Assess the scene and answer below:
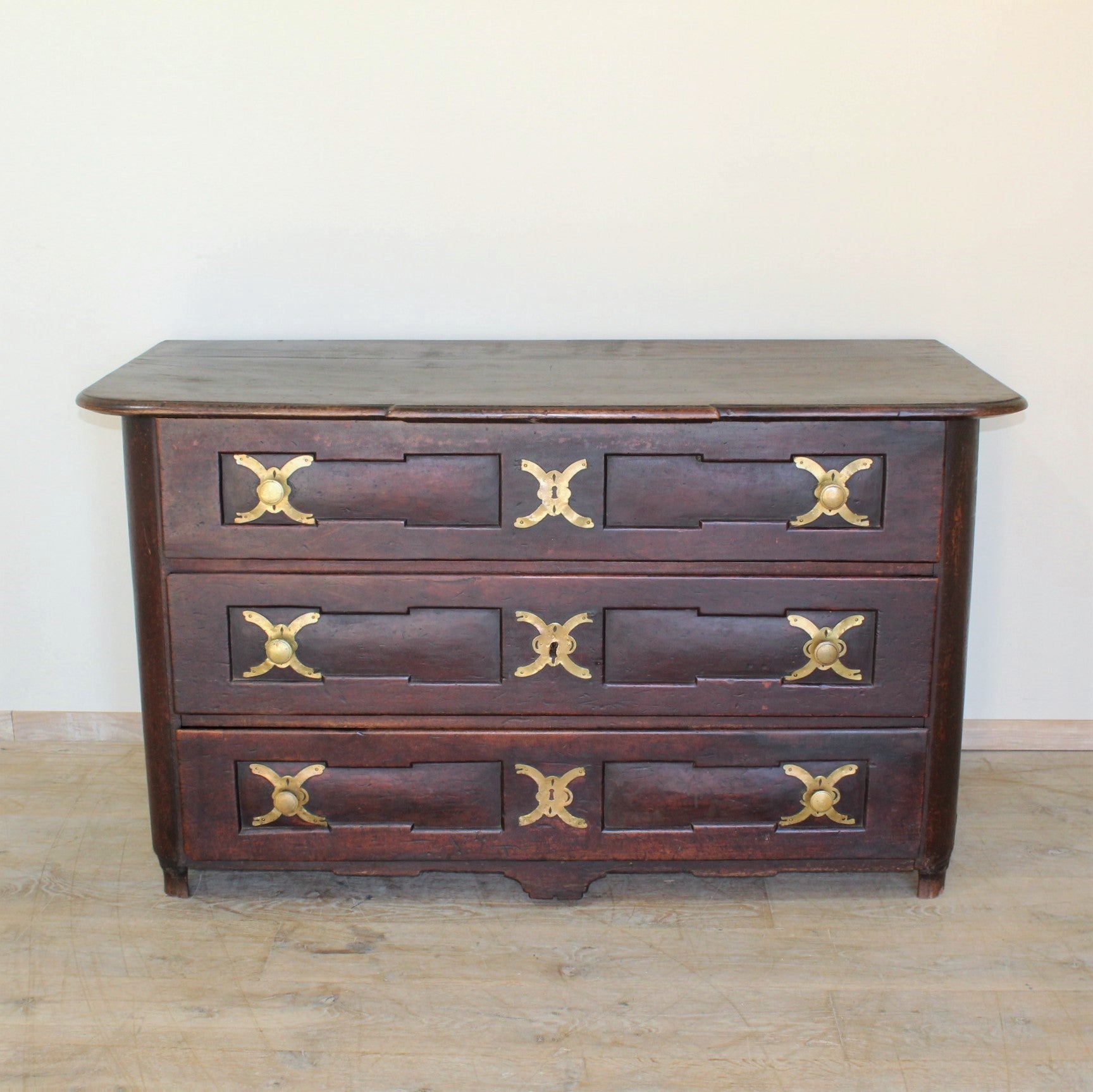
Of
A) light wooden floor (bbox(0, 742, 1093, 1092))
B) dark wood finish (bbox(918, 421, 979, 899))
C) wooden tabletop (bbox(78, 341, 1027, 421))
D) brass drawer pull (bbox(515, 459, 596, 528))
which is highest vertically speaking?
wooden tabletop (bbox(78, 341, 1027, 421))

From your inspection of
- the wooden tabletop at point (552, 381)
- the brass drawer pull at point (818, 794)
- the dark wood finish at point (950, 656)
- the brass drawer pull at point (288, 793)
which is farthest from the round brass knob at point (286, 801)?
the dark wood finish at point (950, 656)

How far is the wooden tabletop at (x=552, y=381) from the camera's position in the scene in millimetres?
1835

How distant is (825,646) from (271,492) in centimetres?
85

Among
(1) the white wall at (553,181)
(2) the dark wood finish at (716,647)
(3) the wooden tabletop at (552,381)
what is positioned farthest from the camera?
(1) the white wall at (553,181)

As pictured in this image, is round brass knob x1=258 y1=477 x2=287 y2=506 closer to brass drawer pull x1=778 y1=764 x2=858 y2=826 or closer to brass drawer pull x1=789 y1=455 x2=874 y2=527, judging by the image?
brass drawer pull x1=789 y1=455 x2=874 y2=527

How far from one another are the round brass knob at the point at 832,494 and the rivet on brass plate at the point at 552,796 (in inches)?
21.6

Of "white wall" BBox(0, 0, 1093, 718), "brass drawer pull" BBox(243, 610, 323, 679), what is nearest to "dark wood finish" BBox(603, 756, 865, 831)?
"brass drawer pull" BBox(243, 610, 323, 679)

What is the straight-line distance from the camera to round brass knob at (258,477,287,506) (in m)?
1.88

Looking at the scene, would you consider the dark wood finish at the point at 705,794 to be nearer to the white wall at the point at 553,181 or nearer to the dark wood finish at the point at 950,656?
the dark wood finish at the point at 950,656

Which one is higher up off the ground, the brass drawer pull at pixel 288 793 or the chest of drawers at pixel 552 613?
the chest of drawers at pixel 552 613

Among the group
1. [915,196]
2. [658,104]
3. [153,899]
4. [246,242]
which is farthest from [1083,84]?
[153,899]

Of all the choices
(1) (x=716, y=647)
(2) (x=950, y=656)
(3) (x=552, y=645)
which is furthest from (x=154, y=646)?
(2) (x=950, y=656)

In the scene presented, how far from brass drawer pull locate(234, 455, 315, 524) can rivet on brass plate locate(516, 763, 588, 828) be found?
520mm

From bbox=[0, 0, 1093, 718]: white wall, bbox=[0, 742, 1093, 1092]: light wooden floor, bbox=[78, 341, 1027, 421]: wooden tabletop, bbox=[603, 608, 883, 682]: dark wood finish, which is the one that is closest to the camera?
bbox=[0, 742, 1093, 1092]: light wooden floor
